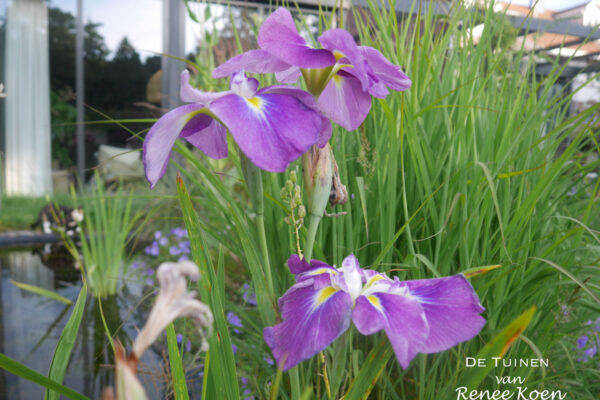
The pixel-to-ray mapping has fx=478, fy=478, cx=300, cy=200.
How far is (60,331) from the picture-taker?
2119mm

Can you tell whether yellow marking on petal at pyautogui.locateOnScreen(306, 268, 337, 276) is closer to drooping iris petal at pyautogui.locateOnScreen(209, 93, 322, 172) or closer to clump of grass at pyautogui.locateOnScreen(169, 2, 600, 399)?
drooping iris petal at pyautogui.locateOnScreen(209, 93, 322, 172)

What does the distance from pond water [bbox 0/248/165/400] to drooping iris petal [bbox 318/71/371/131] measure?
859 mm

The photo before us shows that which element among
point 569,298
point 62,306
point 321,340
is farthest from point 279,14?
point 62,306

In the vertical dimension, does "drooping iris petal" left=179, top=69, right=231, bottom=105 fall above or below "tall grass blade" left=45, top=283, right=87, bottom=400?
above

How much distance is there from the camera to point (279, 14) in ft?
1.40

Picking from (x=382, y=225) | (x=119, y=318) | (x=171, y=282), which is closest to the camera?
(x=171, y=282)

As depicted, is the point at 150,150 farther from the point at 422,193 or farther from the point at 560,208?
the point at 560,208

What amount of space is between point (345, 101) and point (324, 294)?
0.20 m

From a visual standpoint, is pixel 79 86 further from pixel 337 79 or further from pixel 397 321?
pixel 397 321

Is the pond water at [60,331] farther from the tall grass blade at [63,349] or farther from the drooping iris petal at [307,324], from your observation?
the drooping iris petal at [307,324]

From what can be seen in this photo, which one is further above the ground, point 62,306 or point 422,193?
point 422,193

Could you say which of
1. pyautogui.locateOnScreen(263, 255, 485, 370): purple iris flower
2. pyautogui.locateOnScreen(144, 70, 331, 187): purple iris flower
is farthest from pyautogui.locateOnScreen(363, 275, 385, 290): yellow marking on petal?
pyautogui.locateOnScreen(144, 70, 331, 187): purple iris flower

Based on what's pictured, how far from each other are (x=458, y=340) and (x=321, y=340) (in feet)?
0.33

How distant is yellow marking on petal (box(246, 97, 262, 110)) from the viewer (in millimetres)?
391
